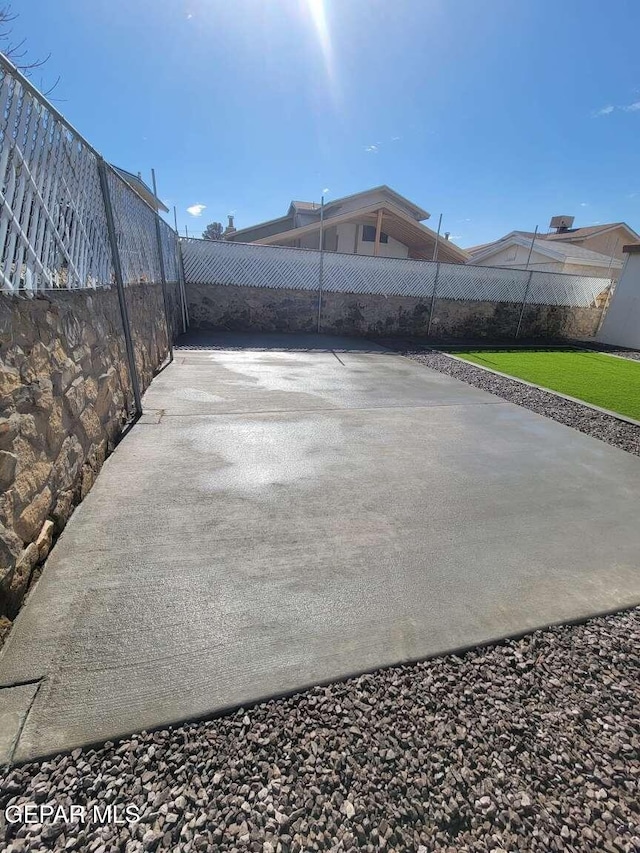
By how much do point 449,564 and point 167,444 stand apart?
8.59 ft

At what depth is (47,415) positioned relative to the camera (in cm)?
220

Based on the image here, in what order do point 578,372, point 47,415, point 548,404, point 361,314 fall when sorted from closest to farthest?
point 47,415
point 548,404
point 578,372
point 361,314

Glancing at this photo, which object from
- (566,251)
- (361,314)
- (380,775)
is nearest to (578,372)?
(361,314)

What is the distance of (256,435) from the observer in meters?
4.00

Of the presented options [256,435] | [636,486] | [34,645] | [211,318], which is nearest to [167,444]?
[256,435]

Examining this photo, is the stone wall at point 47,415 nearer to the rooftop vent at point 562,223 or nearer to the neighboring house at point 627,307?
the neighboring house at point 627,307

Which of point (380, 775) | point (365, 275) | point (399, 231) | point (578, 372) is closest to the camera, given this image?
point (380, 775)

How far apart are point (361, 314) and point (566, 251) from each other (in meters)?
12.7

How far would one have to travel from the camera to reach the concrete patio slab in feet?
5.28

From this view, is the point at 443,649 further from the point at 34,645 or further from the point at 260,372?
the point at 260,372

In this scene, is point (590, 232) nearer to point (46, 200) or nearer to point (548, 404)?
point (548, 404)

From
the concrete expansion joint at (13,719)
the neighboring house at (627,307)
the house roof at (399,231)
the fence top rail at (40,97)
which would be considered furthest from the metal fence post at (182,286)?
the neighboring house at (627,307)

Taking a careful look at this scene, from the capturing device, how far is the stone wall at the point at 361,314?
10461 mm

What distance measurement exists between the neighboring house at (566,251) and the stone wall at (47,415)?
1603cm
